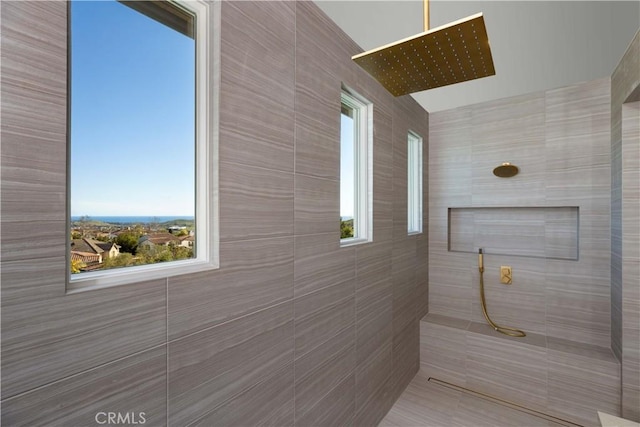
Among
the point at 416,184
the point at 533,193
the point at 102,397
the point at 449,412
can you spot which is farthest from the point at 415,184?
the point at 102,397

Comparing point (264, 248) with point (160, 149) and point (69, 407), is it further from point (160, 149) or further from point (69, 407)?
point (69, 407)

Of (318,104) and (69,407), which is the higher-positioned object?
(318,104)

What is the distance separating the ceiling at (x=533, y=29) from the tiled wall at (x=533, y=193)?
15cm

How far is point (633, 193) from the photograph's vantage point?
1.77m

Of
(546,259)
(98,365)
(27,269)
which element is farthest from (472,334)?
(27,269)

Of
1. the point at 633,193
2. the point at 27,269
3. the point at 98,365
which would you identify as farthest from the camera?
the point at 633,193

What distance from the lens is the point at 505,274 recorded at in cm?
253

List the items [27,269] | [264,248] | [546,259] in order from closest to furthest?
1. [27,269]
2. [264,248]
3. [546,259]

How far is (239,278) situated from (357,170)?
1.10m

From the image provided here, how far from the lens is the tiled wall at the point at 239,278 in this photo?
0.64 m

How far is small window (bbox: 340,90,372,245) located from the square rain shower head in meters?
0.59

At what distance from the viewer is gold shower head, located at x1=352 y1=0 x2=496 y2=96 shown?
33.0 inches

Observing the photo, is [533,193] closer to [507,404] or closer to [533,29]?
[533,29]

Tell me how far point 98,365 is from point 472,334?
2.53 metres
